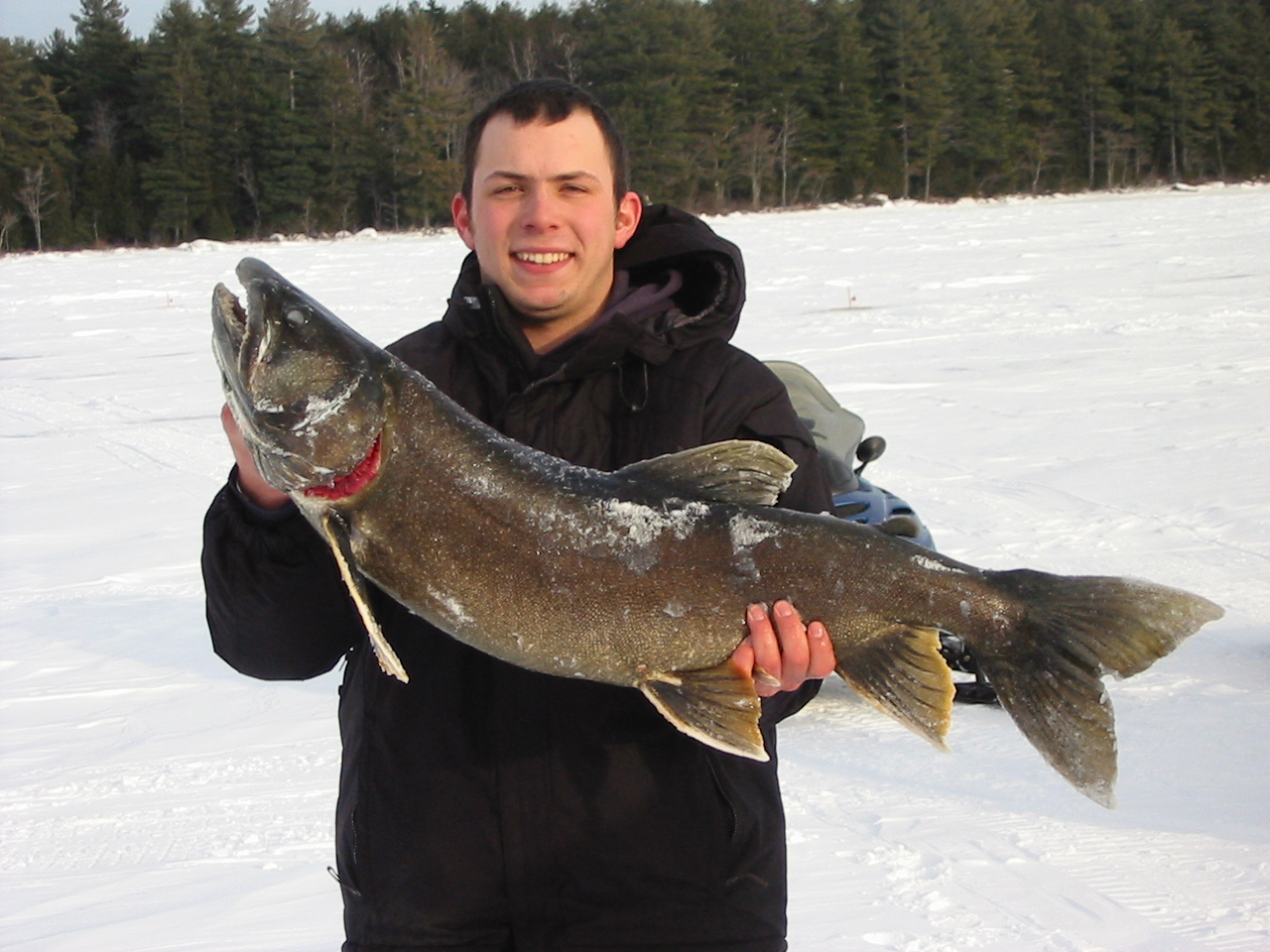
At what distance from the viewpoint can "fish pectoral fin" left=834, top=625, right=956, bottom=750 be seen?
2.29 metres

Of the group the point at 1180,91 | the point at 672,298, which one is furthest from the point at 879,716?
the point at 1180,91

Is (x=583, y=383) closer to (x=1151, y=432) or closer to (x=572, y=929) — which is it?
(x=572, y=929)

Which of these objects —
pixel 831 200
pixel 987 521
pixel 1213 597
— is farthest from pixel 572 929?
pixel 831 200

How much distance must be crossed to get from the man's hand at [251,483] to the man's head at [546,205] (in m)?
0.57

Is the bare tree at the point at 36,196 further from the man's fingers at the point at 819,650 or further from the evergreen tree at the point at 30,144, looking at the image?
the man's fingers at the point at 819,650

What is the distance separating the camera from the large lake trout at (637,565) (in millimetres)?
2195

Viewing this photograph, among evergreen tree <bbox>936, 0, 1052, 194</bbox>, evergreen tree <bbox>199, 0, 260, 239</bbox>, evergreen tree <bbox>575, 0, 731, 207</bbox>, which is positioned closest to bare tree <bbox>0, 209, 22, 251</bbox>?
evergreen tree <bbox>199, 0, 260, 239</bbox>

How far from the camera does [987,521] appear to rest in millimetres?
7539

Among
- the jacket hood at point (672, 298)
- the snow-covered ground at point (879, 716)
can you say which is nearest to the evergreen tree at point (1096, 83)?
the snow-covered ground at point (879, 716)

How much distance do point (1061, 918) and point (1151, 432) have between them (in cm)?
693

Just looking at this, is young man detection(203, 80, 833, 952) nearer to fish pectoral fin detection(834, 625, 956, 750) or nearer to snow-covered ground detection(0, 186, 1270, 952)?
fish pectoral fin detection(834, 625, 956, 750)

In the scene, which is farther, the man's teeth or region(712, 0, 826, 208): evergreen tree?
region(712, 0, 826, 208): evergreen tree

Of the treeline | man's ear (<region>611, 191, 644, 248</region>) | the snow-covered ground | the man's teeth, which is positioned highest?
the treeline

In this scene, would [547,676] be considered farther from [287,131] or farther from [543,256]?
[287,131]
